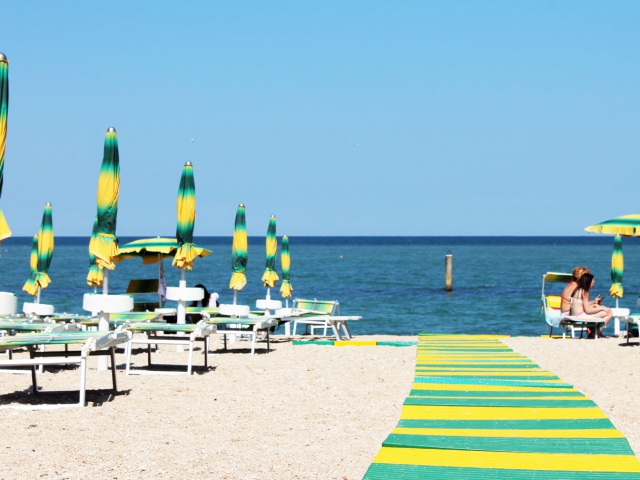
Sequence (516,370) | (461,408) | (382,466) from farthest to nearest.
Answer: (516,370), (461,408), (382,466)

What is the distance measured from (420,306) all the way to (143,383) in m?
18.7

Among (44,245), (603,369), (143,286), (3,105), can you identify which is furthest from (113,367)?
(143,286)

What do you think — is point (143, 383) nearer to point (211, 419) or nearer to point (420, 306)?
point (211, 419)

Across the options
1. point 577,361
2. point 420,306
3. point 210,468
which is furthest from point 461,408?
point 420,306

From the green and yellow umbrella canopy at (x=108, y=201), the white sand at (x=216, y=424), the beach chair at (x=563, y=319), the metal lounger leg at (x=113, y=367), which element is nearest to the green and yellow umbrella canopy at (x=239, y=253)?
the white sand at (x=216, y=424)

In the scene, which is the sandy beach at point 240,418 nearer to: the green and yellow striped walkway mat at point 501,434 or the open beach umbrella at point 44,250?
the green and yellow striped walkway mat at point 501,434

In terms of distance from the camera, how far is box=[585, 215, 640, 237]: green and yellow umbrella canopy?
1108 cm

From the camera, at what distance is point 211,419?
5.50 metres

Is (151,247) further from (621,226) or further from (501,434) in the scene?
(501,434)

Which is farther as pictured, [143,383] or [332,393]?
[143,383]

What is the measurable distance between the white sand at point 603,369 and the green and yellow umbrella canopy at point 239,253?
3.75 meters

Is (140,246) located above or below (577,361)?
above

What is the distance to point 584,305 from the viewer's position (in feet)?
38.6

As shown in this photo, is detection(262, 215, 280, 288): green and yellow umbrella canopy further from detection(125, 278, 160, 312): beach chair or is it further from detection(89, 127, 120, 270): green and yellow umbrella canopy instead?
detection(89, 127, 120, 270): green and yellow umbrella canopy
